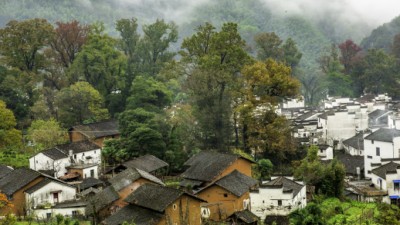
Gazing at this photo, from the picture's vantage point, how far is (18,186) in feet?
86.2

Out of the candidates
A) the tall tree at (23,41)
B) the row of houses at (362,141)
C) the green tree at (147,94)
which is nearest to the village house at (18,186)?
the green tree at (147,94)

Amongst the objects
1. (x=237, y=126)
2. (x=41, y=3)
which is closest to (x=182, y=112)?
(x=237, y=126)

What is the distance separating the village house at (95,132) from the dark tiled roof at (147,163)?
263 inches

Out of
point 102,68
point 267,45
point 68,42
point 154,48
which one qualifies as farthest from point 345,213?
point 68,42

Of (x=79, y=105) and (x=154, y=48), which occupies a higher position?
(x=154, y=48)

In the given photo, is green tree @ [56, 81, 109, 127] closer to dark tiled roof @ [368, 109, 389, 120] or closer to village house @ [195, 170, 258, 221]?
village house @ [195, 170, 258, 221]

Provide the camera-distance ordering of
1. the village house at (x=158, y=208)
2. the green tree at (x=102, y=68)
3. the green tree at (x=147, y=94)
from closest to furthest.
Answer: the village house at (x=158, y=208) → the green tree at (x=147, y=94) → the green tree at (x=102, y=68)

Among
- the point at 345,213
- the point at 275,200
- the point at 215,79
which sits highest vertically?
the point at 215,79

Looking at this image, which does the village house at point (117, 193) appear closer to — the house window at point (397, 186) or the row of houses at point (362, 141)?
the row of houses at point (362, 141)

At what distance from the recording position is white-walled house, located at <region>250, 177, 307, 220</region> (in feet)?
81.5

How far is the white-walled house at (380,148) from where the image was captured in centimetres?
3042

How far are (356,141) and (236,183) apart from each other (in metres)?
14.7

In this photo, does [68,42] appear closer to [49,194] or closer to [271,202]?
[49,194]

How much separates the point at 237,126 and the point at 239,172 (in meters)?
8.59
